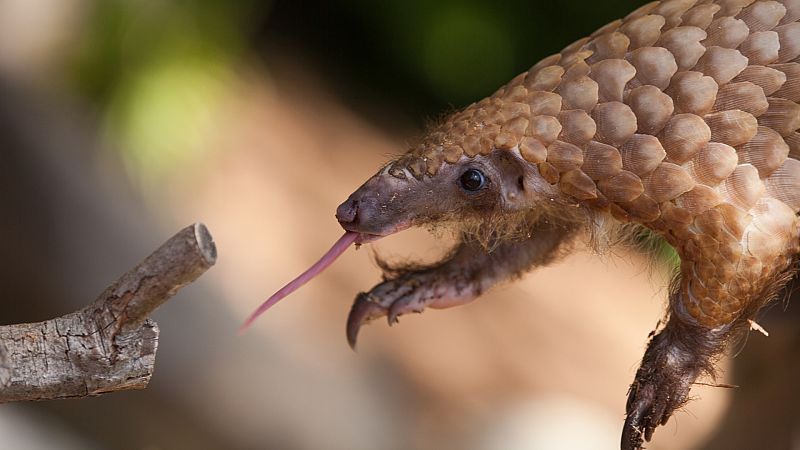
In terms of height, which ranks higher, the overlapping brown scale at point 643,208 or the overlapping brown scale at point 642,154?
the overlapping brown scale at point 642,154

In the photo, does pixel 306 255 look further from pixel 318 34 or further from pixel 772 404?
pixel 772 404

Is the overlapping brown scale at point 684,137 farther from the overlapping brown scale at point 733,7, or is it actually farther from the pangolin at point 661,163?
the overlapping brown scale at point 733,7

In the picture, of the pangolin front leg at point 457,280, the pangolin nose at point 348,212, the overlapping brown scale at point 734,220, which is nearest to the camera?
the overlapping brown scale at point 734,220

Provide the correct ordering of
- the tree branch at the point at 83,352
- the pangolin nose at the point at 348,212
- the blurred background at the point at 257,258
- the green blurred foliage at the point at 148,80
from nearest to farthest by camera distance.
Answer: the tree branch at the point at 83,352 < the pangolin nose at the point at 348,212 < the blurred background at the point at 257,258 < the green blurred foliage at the point at 148,80

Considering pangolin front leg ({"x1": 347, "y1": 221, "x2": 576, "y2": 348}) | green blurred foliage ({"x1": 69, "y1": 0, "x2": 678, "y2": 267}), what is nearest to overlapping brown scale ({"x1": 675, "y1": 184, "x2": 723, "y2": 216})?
pangolin front leg ({"x1": 347, "y1": 221, "x2": 576, "y2": 348})

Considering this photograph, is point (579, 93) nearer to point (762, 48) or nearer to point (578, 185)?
point (578, 185)

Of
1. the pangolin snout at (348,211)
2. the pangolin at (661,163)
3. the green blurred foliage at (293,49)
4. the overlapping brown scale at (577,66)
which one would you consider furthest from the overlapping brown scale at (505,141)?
the green blurred foliage at (293,49)

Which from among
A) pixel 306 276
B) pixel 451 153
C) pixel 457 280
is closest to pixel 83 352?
pixel 306 276
